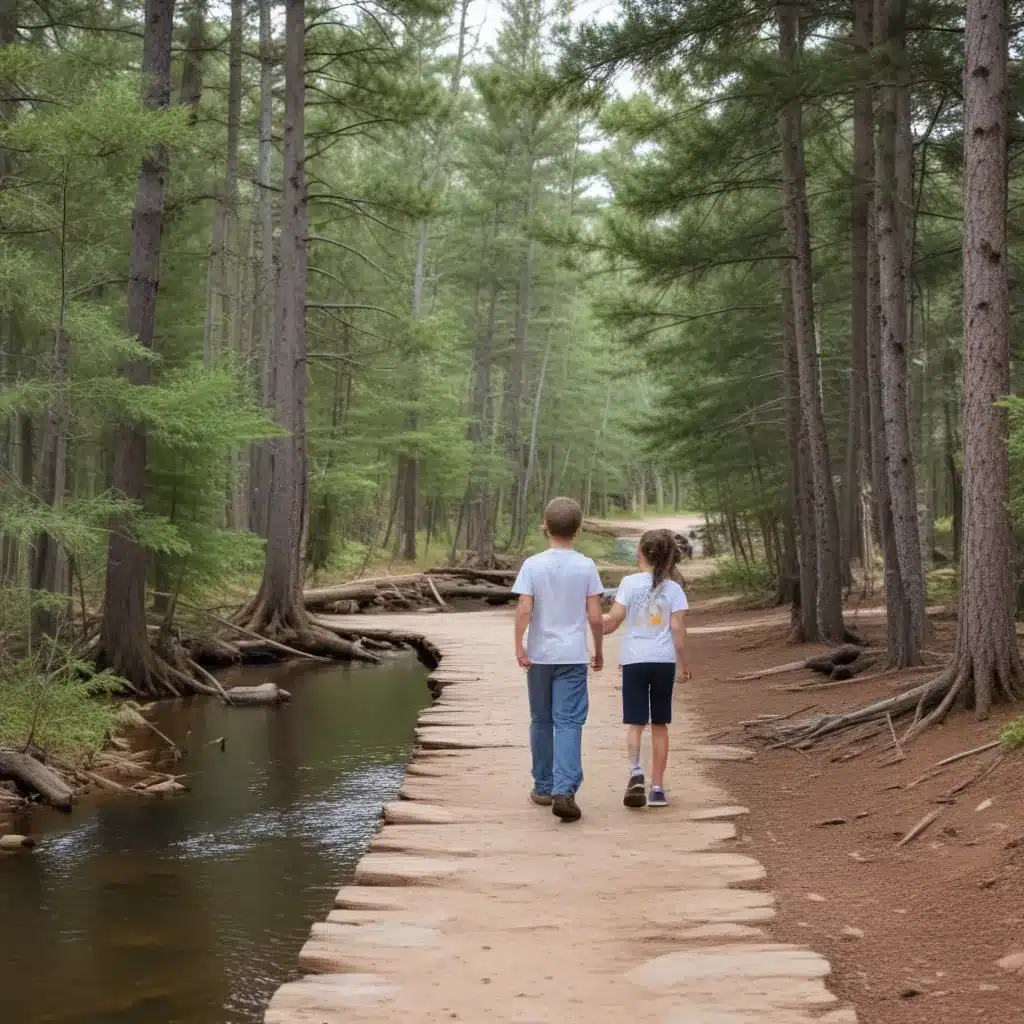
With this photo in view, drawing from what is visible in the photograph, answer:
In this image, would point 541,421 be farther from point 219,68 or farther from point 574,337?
point 219,68

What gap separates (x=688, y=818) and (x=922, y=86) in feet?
25.8

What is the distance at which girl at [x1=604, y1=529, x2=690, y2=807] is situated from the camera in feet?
21.5

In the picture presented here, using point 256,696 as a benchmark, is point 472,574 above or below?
above

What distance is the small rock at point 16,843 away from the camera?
7543 millimetres

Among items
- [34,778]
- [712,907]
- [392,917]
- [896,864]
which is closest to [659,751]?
[896,864]

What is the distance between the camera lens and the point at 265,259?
2286cm

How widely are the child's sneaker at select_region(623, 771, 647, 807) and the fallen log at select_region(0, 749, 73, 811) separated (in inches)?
180

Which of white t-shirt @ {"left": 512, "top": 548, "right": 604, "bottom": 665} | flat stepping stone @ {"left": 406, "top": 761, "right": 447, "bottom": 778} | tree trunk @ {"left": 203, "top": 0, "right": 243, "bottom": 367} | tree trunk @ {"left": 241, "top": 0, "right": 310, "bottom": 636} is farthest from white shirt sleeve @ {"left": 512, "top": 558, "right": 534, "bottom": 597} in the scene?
tree trunk @ {"left": 203, "top": 0, "right": 243, "bottom": 367}

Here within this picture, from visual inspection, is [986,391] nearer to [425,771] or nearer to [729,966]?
[425,771]

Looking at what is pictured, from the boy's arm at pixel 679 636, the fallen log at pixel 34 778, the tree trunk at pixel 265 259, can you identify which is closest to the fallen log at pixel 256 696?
the fallen log at pixel 34 778

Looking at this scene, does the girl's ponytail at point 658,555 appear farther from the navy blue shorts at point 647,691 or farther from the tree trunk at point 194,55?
the tree trunk at point 194,55

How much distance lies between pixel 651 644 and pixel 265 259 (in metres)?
18.3

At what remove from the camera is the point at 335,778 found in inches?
386

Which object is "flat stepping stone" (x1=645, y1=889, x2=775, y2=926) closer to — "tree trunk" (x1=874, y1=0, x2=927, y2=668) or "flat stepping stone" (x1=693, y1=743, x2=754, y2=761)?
"flat stepping stone" (x1=693, y1=743, x2=754, y2=761)
